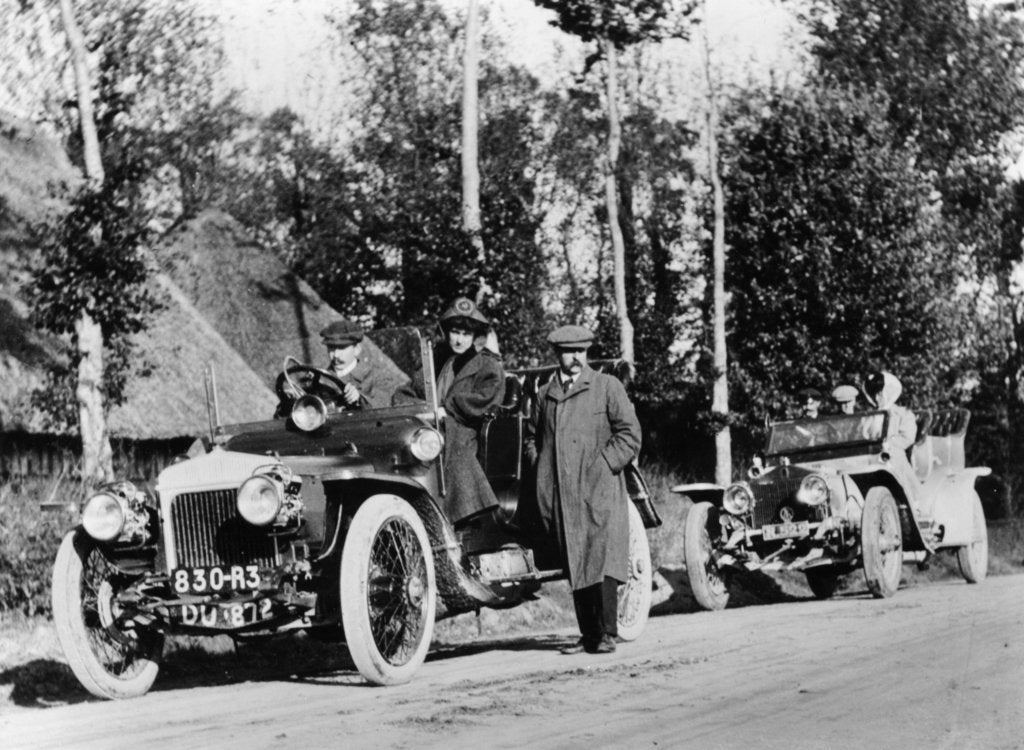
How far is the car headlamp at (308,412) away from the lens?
794 centimetres

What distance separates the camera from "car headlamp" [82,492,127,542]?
7.07 m

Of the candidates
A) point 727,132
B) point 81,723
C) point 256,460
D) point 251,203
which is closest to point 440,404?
point 256,460

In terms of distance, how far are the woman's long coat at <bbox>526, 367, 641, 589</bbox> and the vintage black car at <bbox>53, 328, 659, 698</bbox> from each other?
53 centimetres

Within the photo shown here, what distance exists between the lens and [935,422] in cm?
1605

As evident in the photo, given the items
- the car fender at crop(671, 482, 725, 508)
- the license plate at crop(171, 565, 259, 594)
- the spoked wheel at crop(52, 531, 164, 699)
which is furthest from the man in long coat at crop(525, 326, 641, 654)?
the car fender at crop(671, 482, 725, 508)

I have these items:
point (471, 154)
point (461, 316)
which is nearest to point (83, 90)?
point (471, 154)

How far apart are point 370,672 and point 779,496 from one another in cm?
→ 681

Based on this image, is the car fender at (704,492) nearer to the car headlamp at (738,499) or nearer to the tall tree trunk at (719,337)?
the car headlamp at (738,499)

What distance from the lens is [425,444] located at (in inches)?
314

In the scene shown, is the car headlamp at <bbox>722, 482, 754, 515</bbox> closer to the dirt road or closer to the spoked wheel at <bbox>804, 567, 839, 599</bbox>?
the spoked wheel at <bbox>804, 567, 839, 599</bbox>

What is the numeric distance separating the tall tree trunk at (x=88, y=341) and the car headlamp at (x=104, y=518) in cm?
583

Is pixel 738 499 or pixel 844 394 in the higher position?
pixel 844 394

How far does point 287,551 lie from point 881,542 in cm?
753

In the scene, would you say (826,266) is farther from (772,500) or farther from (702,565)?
(702,565)
